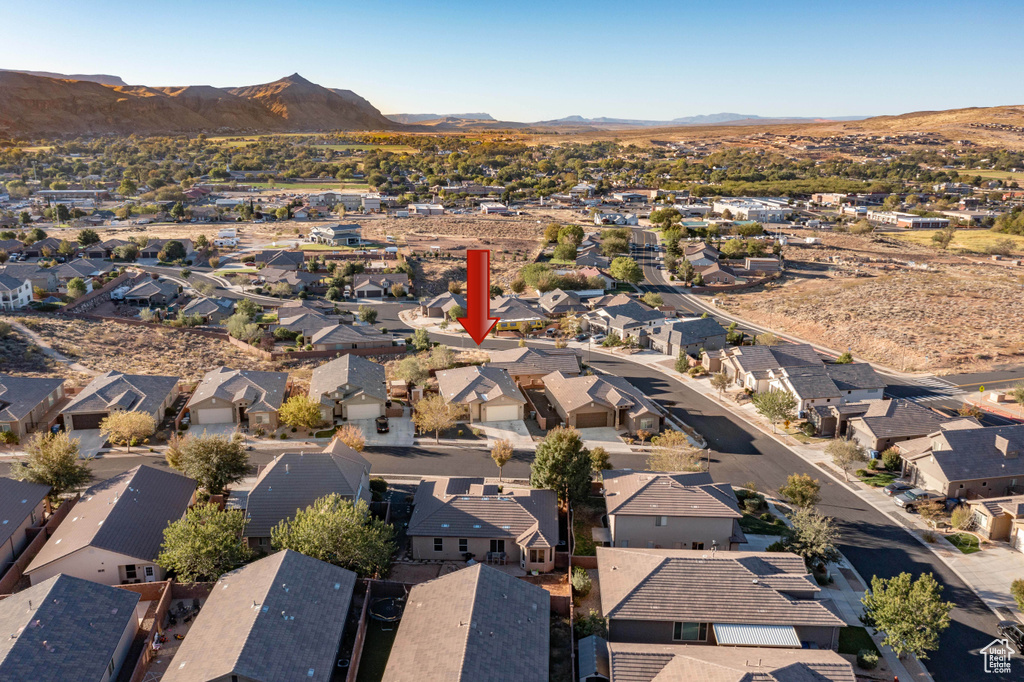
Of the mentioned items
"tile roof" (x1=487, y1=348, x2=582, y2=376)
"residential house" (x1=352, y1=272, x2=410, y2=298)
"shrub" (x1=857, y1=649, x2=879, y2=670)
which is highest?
"residential house" (x1=352, y1=272, x2=410, y2=298)

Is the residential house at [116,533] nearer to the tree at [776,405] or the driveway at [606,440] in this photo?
the driveway at [606,440]

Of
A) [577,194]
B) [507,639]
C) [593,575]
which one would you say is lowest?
[593,575]

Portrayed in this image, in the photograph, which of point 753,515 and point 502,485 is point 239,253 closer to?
point 502,485

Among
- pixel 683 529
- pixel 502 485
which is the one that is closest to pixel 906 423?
pixel 683 529

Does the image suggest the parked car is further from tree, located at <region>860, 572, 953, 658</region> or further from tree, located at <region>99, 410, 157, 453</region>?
tree, located at <region>99, 410, 157, 453</region>

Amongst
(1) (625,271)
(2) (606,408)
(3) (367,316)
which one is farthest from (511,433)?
(1) (625,271)

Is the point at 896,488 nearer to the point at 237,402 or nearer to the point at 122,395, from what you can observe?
the point at 237,402

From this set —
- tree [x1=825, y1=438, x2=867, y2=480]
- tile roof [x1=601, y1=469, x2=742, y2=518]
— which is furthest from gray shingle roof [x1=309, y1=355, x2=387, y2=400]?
tree [x1=825, y1=438, x2=867, y2=480]
